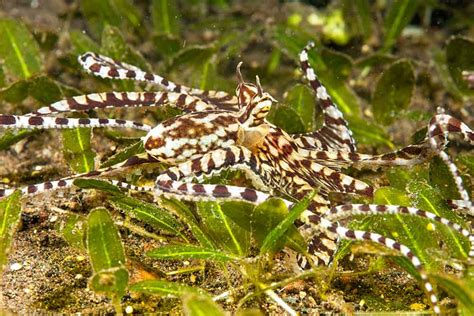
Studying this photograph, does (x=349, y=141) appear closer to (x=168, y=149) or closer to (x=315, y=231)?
(x=315, y=231)

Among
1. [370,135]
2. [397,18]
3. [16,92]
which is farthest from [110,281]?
[397,18]

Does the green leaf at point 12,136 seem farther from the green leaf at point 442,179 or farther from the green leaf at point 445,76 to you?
the green leaf at point 445,76

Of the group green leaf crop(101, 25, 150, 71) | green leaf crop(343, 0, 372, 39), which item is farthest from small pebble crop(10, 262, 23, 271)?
green leaf crop(343, 0, 372, 39)

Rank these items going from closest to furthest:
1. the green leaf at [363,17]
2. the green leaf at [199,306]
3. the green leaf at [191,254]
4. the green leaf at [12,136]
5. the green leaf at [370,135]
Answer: the green leaf at [199,306], the green leaf at [191,254], the green leaf at [12,136], the green leaf at [370,135], the green leaf at [363,17]

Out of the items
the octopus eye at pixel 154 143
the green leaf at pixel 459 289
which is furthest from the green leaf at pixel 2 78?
the green leaf at pixel 459 289

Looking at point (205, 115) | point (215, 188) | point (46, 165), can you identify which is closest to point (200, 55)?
point (46, 165)

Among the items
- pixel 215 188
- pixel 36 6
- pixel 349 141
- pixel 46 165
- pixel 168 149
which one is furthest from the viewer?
pixel 36 6
